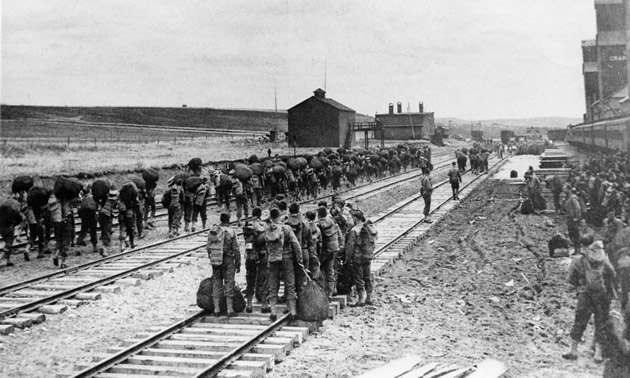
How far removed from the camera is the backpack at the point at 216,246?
31.0 feet

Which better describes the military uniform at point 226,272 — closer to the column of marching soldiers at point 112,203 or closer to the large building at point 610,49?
the column of marching soldiers at point 112,203

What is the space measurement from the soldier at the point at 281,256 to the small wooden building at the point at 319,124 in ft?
169

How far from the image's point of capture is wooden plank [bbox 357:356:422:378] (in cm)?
697

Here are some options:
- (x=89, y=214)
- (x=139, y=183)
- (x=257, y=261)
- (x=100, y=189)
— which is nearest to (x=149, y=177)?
(x=139, y=183)

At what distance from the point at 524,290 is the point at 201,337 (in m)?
6.05

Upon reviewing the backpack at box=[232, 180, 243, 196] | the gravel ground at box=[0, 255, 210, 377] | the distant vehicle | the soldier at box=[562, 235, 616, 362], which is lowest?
the gravel ground at box=[0, 255, 210, 377]

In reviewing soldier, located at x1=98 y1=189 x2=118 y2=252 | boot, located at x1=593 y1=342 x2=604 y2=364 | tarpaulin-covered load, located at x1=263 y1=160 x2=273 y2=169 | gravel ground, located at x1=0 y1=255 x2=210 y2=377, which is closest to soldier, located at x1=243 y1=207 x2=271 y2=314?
gravel ground, located at x1=0 y1=255 x2=210 y2=377

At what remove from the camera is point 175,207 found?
55.6 ft

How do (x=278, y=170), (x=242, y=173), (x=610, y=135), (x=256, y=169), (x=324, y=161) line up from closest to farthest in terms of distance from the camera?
(x=242, y=173) < (x=256, y=169) < (x=278, y=170) < (x=324, y=161) < (x=610, y=135)

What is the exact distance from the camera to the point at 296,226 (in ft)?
32.8

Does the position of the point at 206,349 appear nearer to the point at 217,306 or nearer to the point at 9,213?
the point at 217,306

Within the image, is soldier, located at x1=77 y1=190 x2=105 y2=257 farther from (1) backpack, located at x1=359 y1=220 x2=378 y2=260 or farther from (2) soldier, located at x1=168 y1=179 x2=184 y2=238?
(1) backpack, located at x1=359 y1=220 x2=378 y2=260

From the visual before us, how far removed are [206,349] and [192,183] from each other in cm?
993

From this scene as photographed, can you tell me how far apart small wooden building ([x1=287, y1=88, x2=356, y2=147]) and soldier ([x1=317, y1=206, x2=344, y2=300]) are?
166 ft
